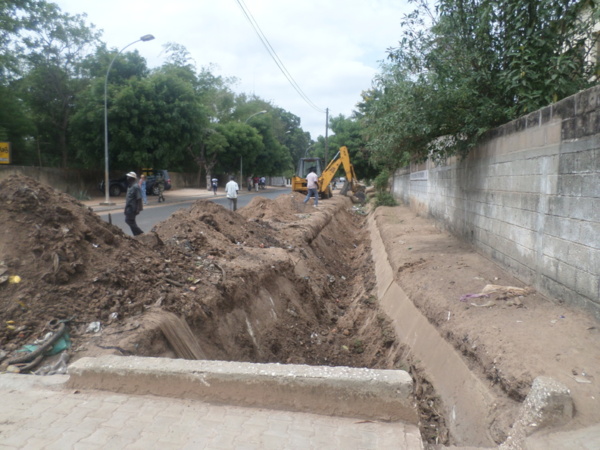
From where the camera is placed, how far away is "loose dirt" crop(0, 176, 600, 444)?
414 centimetres

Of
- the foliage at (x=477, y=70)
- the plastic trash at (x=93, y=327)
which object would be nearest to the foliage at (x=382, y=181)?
the foliage at (x=477, y=70)

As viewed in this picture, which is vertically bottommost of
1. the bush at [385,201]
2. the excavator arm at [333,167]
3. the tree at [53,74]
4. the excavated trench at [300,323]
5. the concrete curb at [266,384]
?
the excavated trench at [300,323]

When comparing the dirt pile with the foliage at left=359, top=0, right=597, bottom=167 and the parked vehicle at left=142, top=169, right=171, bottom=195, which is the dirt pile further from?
the parked vehicle at left=142, top=169, right=171, bottom=195

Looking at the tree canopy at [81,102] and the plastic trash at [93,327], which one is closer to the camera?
the plastic trash at [93,327]

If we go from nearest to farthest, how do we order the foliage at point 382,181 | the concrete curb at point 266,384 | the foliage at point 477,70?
the concrete curb at point 266,384 < the foliage at point 477,70 < the foliage at point 382,181

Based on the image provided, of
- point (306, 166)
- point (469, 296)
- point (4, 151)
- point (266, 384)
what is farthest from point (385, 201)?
point (266, 384)

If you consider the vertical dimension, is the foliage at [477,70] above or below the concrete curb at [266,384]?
above

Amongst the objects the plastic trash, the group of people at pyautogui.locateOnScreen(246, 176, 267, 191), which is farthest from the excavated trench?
the group of people at pyautogui.locateOnScreen(246, 176, 267, 191)

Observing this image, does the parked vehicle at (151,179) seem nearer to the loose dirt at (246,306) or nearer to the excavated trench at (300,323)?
the excavated trench at (300,323)

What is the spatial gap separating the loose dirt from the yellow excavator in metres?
15.7

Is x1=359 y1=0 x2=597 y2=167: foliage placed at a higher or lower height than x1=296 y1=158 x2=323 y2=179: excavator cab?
higher

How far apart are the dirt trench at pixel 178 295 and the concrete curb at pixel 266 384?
68 centimetres

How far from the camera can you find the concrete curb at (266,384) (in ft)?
10.6

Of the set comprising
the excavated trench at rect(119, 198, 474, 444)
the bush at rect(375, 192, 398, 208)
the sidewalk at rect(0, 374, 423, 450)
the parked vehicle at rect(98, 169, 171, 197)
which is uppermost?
the parked vehicle at rect(98, 169, 171, 197)
